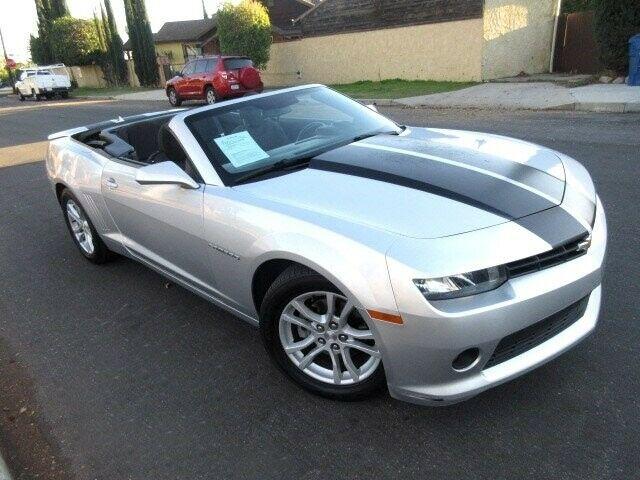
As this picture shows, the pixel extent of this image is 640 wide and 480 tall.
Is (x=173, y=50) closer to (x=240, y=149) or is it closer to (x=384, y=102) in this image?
(x=384, y=102)

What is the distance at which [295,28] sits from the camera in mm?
37125

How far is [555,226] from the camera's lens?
2.32 metres

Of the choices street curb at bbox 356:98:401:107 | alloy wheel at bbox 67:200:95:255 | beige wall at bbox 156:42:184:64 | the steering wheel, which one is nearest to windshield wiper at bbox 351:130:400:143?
the steering wheel

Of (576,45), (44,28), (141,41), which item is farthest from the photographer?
(44,28)

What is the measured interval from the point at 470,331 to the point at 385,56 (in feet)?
68.8

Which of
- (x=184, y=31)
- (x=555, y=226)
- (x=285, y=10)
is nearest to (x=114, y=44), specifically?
(x=184, y=31)

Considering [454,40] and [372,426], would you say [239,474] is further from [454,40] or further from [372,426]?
[454,40]

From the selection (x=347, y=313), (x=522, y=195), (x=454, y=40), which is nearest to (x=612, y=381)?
(x=522, y=195)

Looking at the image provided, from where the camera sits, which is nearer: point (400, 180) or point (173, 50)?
point (400, 180)

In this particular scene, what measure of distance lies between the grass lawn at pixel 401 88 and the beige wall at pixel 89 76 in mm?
28384

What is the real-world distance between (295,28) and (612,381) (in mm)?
38146

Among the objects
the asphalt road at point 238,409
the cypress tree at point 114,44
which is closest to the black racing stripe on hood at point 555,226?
the asphalt road at point 238,409

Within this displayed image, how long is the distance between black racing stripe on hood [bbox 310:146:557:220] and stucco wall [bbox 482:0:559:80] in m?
16.6

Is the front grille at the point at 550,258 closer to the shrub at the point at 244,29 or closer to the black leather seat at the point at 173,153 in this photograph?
the black leather seat at the point at 173,153
